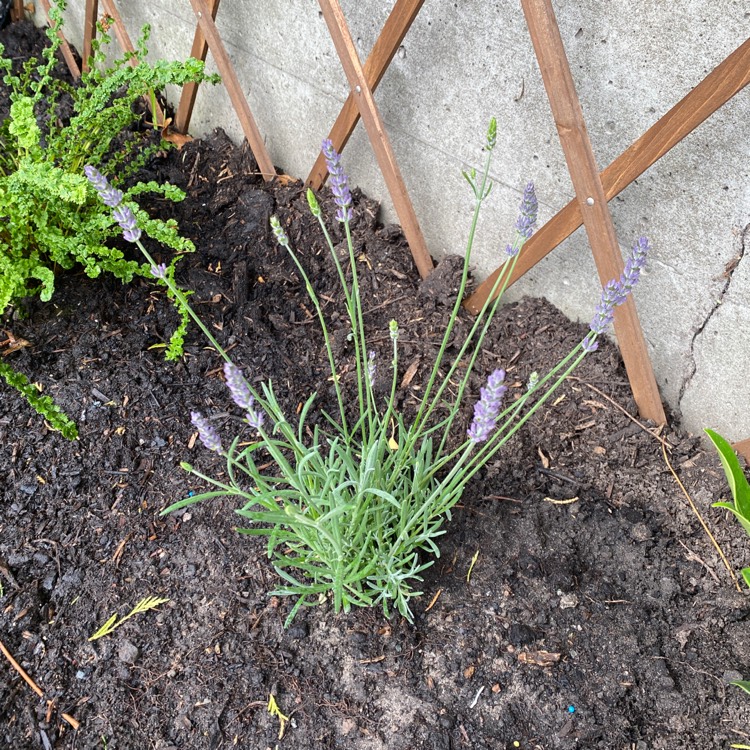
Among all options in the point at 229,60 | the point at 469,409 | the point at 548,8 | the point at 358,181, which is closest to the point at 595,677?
the point at 469,409

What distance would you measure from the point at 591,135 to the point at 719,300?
0.57 meters

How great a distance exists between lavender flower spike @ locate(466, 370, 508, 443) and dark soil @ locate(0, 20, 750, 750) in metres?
0.74

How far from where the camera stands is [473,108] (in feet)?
6.71

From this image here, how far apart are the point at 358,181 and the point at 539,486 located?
140cm

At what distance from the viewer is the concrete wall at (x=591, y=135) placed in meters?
1.62

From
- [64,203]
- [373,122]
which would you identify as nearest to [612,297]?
[373,122]

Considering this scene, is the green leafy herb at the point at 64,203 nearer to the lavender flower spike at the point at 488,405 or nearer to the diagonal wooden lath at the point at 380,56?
the diagonal wooden lath at the point at 380,56

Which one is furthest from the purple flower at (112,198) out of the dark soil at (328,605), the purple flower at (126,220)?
the dark soil at (328,605)

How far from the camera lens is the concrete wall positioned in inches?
63.9

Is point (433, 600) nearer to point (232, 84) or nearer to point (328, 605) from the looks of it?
point (328, 605)

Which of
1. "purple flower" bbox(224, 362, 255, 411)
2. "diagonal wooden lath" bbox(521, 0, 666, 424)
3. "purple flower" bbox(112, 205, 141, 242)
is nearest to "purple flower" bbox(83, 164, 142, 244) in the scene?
"purple flower" bbox(112, 205, 141, 242)

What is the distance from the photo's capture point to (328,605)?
1683 mm

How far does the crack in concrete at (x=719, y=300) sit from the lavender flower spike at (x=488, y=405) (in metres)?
1.02

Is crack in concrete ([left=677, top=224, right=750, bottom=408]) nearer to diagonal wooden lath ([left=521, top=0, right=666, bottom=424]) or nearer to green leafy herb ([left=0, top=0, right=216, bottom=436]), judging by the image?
diagonal wooden lath ([left=521, top=0, right=666, bottom=424])
